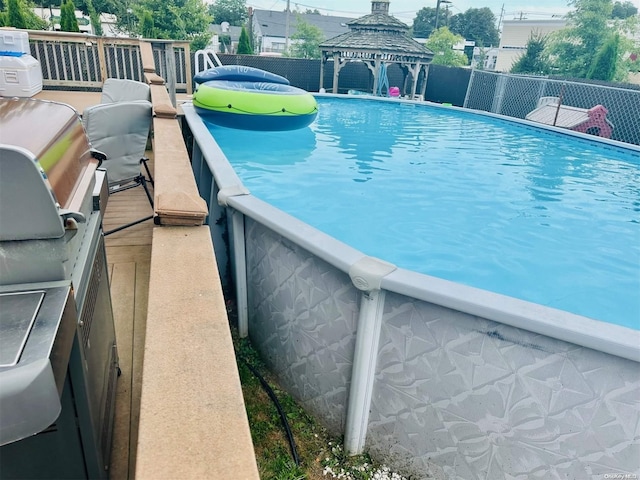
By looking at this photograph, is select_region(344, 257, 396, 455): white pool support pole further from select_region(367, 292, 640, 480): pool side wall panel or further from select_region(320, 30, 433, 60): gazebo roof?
select_region(320, 30, 433, 60): gazebo roof

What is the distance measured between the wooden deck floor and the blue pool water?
5.98ft

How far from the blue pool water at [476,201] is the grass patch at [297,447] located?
6.57 ft

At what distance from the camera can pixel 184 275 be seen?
5.96 ft

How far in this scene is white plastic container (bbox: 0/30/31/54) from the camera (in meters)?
7.83

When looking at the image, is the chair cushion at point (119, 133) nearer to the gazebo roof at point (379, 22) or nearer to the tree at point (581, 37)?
the gazebo roof at point (379, 22)

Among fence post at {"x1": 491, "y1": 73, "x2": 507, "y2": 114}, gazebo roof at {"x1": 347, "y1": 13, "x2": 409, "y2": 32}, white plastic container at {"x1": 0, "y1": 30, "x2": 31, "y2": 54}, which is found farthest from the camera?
gazebo roof at {"x1": 347, "y1": 13, "x2": 409, "y2": 32}

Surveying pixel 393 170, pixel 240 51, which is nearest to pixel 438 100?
pixel 240 51

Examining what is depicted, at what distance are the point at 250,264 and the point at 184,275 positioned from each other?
146cm

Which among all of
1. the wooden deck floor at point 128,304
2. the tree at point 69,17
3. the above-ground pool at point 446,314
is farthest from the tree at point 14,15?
the wooden deck floor at point 128,304

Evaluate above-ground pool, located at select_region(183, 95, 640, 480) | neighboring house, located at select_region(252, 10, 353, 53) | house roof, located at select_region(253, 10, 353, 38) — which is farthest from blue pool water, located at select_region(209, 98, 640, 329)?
house roof, located at select_region(253, 10, 353, 38)

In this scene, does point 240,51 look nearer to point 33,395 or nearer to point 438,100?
point 438,100

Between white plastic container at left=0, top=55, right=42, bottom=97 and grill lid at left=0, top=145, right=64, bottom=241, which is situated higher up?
grill lid at left=0, top=145, right=64, bottom=241

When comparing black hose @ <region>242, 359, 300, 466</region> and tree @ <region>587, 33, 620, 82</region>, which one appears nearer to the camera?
black hose @ <region>242, 359, 300, 466</region>

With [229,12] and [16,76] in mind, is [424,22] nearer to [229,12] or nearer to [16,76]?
[229,12]
